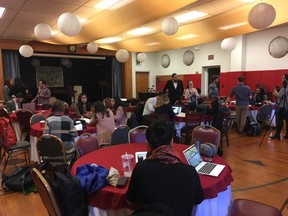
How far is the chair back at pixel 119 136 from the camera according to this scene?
11.0ft

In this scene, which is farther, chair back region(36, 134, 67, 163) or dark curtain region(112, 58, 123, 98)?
dark curtain region(112, 58, 123, 98)

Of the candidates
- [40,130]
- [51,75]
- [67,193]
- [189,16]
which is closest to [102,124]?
[40,130]

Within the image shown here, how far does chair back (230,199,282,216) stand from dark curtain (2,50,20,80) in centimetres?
926

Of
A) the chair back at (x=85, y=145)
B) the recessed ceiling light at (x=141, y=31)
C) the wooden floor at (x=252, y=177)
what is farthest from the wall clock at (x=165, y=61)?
the chair back at (x=85, y=145)

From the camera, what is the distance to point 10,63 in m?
8.97

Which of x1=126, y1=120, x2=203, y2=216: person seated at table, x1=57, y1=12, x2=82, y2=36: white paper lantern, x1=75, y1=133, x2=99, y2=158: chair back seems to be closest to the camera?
x1=126, y1=120, x2=203, y2=216: person seated at table

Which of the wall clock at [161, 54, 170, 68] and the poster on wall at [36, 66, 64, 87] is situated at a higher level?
the wall clock at [161, 54, 170, 68]

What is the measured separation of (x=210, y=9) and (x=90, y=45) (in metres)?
4.30

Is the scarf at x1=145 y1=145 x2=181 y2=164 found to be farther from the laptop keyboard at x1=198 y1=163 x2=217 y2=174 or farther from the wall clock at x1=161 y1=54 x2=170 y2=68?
the wall clock at x1=161 y1=54 x2=170 y2=68

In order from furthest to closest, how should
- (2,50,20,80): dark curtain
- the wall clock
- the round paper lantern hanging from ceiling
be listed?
the wall clock
(2,50,20,80): dark curtain
the round paper lantern hanging from ceiling

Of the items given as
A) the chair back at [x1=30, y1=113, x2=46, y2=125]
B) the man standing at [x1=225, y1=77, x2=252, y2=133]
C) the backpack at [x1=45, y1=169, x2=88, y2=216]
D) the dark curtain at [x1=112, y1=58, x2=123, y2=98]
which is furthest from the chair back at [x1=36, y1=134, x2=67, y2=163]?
the dark curtain at [x1=112, y1=58, x2=123, y2=98]

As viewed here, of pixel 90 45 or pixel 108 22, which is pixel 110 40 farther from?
pixel 108 22

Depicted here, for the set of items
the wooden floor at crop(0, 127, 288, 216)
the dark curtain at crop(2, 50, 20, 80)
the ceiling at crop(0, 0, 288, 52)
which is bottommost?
the wooden floor at crop(0, 127, 288, 216)

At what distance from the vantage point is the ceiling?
476 cm
